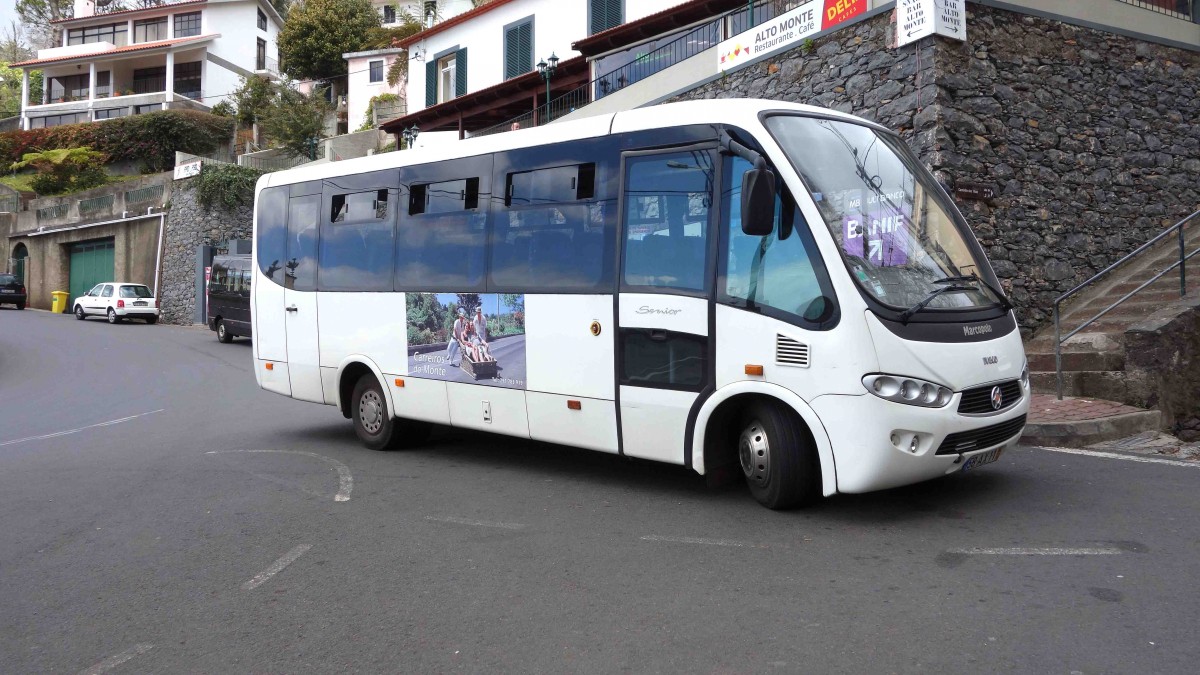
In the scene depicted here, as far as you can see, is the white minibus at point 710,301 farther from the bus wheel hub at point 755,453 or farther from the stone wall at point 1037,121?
the stone wall at point 1037,121

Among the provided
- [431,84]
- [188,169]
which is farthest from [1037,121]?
[188,169]

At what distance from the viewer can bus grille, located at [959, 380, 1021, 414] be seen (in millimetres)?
5660

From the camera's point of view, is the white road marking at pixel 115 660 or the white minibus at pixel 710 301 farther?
the white minibus at pixel 710 301

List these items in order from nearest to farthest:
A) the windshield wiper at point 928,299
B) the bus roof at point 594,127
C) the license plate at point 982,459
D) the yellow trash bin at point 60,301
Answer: the windshield wiper at point 928,299, the license plate at point 982,459, the bus roof at point 594,127, the yellow trash bin at point 60,301

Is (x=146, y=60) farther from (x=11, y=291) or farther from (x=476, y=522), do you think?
(x=476, y=522)

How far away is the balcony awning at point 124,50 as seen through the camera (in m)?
55.3

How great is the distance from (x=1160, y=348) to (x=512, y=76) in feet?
78.6

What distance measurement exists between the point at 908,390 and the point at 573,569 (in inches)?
88.3

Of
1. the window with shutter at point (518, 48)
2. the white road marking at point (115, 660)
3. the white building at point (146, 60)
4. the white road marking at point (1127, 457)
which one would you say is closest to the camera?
the white road marking at point (115, 660)

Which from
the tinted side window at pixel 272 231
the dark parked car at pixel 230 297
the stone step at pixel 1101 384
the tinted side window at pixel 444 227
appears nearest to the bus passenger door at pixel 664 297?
the tinted side window at pixel 444 227

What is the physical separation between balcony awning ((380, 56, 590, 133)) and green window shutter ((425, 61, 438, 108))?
1.21 meters

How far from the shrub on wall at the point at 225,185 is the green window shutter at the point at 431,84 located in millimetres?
7542

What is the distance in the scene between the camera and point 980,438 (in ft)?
19.0

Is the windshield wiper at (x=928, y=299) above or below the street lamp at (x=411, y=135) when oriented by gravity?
below
